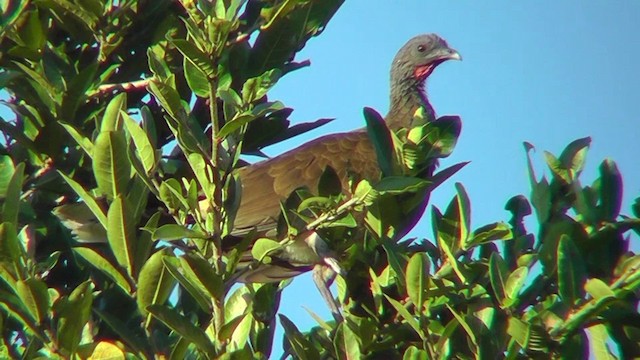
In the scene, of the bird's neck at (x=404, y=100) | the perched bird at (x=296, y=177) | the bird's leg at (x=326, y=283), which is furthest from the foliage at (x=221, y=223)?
the bird's neck at (x=404, y=100)

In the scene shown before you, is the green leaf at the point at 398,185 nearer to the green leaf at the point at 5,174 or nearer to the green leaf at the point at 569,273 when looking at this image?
the green leaf at the point at 569,273

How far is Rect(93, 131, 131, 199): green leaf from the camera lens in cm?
275

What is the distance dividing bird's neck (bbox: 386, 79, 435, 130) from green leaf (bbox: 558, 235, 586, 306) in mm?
4433

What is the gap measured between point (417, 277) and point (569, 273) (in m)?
0.40

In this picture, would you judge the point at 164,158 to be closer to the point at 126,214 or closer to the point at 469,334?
the point at 126,214

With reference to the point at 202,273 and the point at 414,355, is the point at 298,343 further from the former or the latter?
the point at 202,273

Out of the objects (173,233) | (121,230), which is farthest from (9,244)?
(173,233)

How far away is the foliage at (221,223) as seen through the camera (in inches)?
107

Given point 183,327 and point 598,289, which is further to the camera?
point 598,289

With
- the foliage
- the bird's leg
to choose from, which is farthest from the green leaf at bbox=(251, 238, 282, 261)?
the bird's leg

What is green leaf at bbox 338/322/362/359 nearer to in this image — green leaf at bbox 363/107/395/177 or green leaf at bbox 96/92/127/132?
green leaf at bbox 363/107/395/177

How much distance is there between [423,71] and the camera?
304 inches

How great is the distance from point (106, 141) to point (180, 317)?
1.53 ft

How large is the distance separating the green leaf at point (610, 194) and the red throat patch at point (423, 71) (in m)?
4.50
